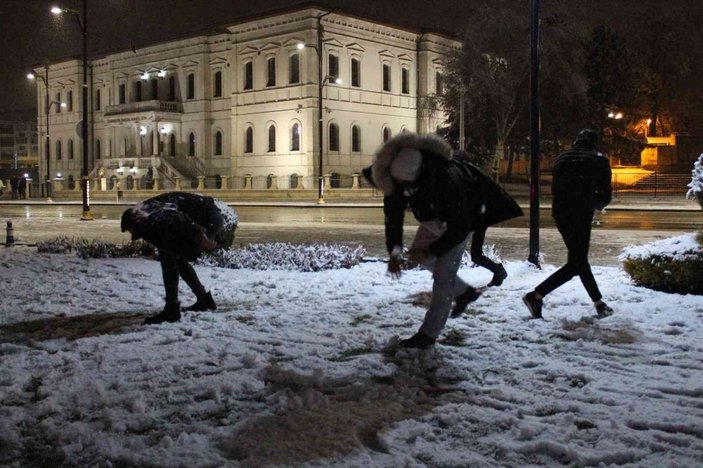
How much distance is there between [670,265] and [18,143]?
494 feet

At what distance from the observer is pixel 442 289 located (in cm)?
622

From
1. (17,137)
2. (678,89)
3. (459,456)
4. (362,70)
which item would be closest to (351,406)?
(459,456)

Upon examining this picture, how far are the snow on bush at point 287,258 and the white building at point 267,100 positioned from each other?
40.1 metres

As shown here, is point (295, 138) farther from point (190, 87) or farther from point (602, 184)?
point (602, 184)

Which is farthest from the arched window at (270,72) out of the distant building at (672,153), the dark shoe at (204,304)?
the dark shoe at (204,304)

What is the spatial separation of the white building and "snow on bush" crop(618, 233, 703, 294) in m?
43.3

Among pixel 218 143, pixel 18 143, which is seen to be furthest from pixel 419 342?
pixel 18 143

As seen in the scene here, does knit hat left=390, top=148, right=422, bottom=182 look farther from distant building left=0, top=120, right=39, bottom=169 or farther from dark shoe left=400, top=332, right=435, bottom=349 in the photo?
distant building left=0, top=120, right=39, bottom=169

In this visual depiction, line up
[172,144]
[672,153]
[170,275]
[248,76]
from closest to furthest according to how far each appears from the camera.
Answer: [170,275] < [248,76] < [672,153] < [172,144]

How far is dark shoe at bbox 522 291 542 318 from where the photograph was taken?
24.5 ft

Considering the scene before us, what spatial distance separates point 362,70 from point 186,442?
2214 inches

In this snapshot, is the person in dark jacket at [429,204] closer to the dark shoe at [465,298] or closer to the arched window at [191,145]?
the dark shoe at [465,298]

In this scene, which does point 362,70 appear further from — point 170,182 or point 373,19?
point 170,182

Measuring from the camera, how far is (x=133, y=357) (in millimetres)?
6070
